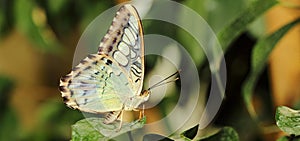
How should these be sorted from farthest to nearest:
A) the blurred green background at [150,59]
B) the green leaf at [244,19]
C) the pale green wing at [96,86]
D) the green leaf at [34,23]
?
the green leaf at [34,23] < the blurred green background at [150,59] < the green leaf at [244,19] < the pale green wing at [96,86]

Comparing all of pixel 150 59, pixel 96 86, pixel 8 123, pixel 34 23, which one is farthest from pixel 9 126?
pixel 96 86

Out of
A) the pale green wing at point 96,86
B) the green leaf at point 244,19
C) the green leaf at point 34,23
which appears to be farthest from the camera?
the green leaf at point 34,23

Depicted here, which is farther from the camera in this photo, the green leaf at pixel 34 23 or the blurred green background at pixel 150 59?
the green leaf at pixel 34 23

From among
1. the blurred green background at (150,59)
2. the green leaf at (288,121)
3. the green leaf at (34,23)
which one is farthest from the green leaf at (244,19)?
the green leaf at (34,23)

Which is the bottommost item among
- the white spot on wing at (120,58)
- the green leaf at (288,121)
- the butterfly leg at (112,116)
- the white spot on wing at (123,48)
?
the green leaf at (288,121)

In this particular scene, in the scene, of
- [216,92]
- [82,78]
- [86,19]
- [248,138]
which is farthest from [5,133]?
[82,78]

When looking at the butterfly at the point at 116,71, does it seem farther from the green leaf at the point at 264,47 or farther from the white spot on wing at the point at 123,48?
the green leaf at the point at 264,47

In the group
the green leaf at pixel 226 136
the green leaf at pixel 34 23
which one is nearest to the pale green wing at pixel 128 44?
the green leaf at pixel 226 136

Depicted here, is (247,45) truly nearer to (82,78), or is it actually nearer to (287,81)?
(287,81)

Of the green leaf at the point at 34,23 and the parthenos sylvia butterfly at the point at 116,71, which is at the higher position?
the green leaf at the point at 34,23

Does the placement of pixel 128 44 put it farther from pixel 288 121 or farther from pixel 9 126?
pixel 9 126
